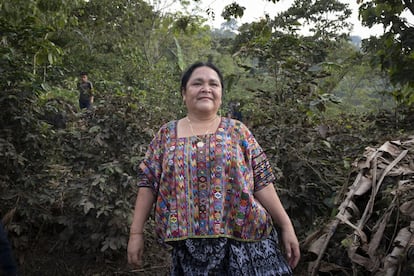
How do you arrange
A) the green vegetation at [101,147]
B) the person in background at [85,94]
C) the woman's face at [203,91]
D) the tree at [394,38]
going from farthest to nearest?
the person in background at [85,94] < the green vegetation at [101,147] < the tree at [394,38] < the woman's face at [203,91]

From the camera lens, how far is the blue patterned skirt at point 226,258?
1.58 m

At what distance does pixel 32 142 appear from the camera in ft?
9.98

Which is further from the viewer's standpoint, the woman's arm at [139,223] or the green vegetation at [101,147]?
the green vegetation at [101,147]

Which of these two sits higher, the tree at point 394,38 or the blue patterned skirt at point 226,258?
the tree at point 394,38

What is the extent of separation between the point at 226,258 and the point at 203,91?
2.32ft

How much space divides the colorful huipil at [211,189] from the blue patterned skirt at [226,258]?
4 cm

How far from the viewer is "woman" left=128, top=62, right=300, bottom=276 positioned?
1.58 meters

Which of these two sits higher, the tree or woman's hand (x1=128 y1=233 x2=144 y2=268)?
the tree

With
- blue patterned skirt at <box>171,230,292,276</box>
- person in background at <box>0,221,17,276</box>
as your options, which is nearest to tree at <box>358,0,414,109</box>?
blue patterned skirt at <box>171,230,292,276</box>

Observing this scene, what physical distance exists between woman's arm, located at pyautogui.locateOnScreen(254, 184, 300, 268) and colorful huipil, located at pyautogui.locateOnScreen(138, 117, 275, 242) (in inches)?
1.5

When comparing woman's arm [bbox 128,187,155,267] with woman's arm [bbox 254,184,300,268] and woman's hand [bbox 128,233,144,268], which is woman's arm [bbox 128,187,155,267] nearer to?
woman's hand [bbox 128,233,144,268]

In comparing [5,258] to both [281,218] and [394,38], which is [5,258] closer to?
[281,218]

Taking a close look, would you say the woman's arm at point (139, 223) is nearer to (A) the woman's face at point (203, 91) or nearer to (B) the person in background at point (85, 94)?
(A) the woman's face at point (203, 91)

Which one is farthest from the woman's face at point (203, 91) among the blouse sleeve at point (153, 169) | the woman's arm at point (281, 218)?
the woman's arm at point (281, 218)
